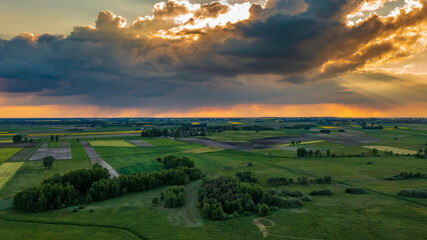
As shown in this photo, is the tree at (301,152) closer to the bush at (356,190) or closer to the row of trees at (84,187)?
the bush at (356,190)

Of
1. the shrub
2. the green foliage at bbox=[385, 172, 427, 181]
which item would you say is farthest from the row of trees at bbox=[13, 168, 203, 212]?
the green foliage at bbox=[385, 172, 427, 181]

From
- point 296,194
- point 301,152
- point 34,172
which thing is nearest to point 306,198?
point 296,194

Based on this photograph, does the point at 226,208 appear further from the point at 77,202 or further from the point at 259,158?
the point at 259,158

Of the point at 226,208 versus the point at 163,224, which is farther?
the point at 226,208

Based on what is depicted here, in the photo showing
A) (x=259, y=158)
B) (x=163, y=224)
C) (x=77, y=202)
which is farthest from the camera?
(x=259, y=158)

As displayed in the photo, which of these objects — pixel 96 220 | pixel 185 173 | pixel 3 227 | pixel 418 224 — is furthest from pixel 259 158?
pixel 3 227
